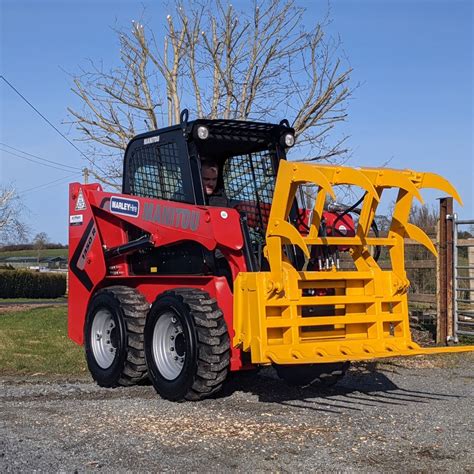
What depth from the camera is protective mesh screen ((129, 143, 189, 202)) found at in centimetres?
849

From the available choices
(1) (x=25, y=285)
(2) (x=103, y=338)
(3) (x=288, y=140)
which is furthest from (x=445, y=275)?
(1) (x=25, y=285)

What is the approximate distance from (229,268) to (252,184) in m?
1.36

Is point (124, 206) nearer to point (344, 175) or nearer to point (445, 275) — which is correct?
point (344, 175)

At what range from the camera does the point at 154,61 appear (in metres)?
16.2

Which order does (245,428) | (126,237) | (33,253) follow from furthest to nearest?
(33,253) < (126,237) < (245,428)

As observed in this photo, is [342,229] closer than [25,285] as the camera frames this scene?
Yes

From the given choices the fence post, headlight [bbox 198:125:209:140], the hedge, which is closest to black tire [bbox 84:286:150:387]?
headlight [bbox 198:125:209:140]

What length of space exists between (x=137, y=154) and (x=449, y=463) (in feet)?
17.5

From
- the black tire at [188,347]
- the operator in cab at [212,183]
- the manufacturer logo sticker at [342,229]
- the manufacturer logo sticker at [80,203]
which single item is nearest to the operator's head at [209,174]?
the operator in cab at [212,183]

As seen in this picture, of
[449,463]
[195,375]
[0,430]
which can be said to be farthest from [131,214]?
[449,463]

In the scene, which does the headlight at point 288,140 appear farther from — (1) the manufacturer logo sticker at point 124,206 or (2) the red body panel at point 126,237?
(1) the manufacturer logo sticker at point 124,206

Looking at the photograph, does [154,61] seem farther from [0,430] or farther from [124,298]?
[0,430]

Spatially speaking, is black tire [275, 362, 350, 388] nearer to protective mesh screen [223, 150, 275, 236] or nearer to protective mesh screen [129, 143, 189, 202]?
protective mesh screen [223, 150, 275, 236]

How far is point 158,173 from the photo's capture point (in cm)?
888
